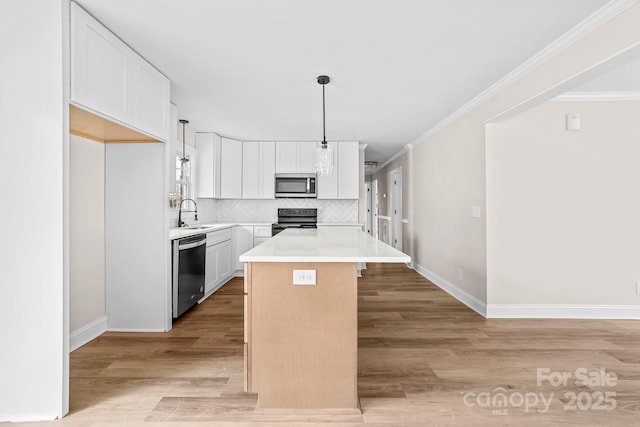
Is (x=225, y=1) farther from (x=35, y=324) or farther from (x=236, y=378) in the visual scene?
(x=236, y=378)

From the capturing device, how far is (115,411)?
1838 millimetres

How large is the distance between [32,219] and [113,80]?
108 centimetres

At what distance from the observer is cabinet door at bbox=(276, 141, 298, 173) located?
562cm

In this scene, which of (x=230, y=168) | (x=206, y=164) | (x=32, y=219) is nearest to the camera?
(x=32, y=219)

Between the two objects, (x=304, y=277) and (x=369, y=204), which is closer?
(x=304, y=277)

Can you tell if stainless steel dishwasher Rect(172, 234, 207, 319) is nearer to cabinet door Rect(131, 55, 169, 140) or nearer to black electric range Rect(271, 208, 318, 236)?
cabinet door Rect(131, 55, 169, 140)

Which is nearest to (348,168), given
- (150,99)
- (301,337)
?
(150,99)

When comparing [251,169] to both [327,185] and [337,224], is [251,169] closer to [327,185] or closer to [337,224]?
[327,185]

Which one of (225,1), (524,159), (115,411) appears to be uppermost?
(225,1)

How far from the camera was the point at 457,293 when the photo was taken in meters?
4.11

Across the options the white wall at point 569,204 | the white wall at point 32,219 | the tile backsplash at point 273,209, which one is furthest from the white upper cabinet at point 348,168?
the white wall at point 32,219

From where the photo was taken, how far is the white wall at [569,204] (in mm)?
3307

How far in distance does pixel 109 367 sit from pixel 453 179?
4133 mm

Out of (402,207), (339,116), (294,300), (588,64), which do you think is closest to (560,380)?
(294,300)
